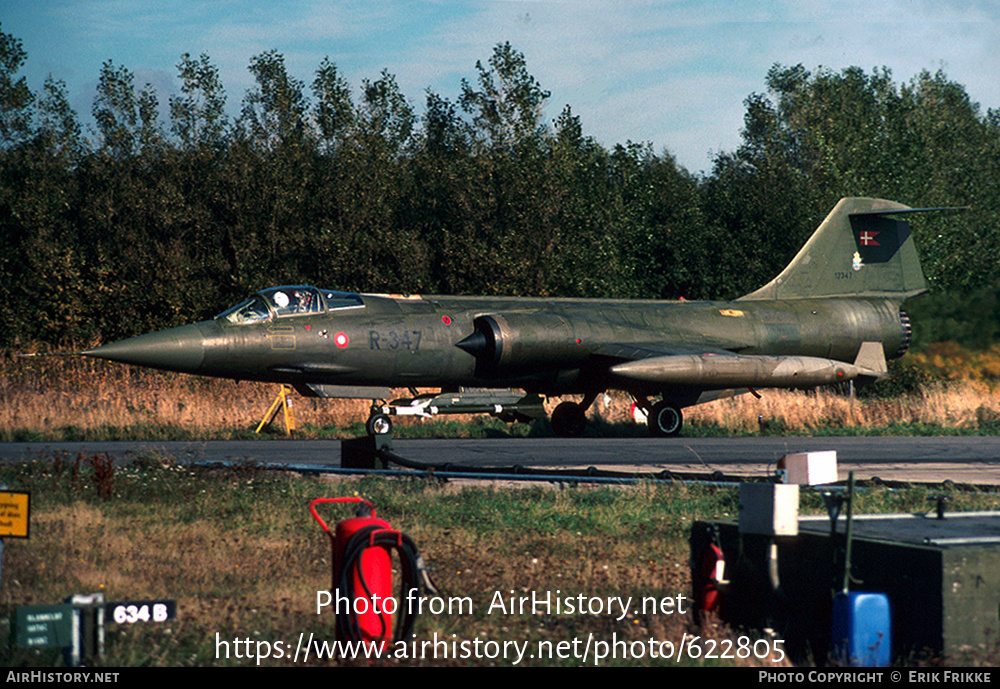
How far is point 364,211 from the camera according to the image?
4306 centimetres

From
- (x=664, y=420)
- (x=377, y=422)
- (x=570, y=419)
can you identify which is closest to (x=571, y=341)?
(x=570, y=419)

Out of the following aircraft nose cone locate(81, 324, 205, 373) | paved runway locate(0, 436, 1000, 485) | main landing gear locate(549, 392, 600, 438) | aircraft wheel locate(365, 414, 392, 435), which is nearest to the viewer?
paved runway locate(0, 436, 1000, 485)

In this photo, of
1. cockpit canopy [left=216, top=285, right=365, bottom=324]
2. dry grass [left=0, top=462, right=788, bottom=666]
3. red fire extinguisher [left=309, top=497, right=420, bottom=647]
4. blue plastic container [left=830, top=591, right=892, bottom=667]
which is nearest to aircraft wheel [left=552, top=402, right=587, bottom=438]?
cockpit canopy [left=216, top=285, right=365, bottom=324]

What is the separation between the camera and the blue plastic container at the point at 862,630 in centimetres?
573

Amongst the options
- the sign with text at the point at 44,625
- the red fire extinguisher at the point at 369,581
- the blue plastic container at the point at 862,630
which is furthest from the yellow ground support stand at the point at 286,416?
the blue plastic container at the point at 862,630

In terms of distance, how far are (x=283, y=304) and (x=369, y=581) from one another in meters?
13.7

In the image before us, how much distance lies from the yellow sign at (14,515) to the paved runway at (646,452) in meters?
9.25

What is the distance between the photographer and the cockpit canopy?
19406 millimetres

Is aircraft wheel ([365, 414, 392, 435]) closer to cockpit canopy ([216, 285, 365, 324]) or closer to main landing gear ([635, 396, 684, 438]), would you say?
cockpit canopy ([216, 285, 365, 324])

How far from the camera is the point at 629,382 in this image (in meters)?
22.7

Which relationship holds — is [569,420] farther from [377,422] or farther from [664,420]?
[377,422]

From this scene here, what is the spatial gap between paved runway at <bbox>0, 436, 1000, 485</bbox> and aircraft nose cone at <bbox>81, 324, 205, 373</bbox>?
158 centimetres

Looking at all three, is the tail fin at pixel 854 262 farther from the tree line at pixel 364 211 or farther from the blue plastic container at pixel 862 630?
the blue plastic container at pixel 862 630

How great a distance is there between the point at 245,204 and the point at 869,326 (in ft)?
87.6
